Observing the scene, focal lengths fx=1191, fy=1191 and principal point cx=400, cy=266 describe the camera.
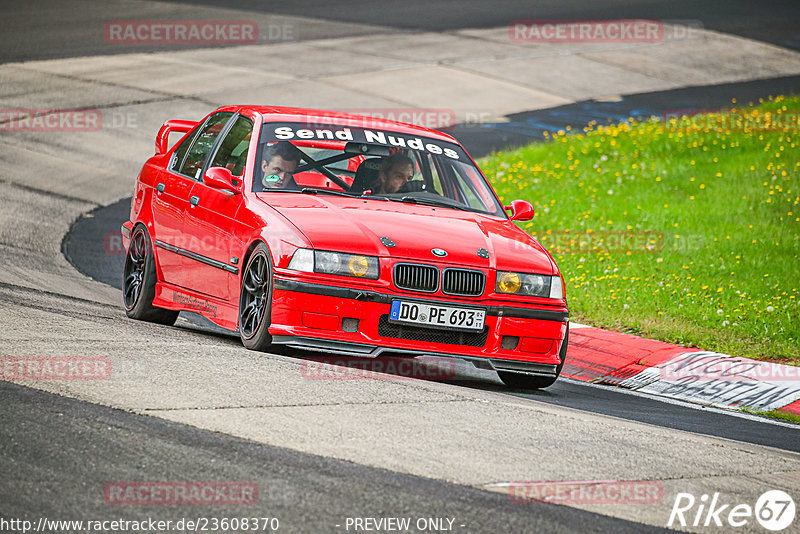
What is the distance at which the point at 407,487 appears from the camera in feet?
16.0

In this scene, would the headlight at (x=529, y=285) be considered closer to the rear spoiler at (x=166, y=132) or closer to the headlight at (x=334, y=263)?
the headlight at (x=334, y=263)

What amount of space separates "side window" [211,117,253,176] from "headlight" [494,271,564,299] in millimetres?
2133

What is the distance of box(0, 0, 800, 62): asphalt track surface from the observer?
26.8 meters

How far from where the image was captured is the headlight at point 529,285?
746 centimetres

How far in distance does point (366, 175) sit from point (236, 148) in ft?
3.22

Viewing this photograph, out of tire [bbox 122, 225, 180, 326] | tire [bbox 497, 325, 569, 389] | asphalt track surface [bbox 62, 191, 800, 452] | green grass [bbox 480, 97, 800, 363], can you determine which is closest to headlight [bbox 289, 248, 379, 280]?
asphalt track surface [bbox 62, 191, 800, 452]

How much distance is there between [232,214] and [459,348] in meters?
1.84

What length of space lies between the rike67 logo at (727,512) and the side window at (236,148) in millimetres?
4361

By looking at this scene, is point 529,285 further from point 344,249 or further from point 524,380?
point 344,249

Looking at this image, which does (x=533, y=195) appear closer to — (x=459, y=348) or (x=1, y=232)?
(x=1, y=232)

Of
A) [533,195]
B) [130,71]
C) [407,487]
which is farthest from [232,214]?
[130,71]

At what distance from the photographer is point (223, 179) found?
8.07m

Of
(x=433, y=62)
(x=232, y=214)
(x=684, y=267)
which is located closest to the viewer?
(x=232, y=214)

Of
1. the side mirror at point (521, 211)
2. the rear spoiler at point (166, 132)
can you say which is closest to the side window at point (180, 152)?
the rear spoiler at point (166, 132)
